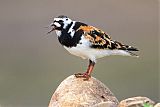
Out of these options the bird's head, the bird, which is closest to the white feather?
the bird

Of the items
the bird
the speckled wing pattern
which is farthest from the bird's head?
the speckled wing pattern

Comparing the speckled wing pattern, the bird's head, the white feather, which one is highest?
the bird's head

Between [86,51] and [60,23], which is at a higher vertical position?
[60,23]

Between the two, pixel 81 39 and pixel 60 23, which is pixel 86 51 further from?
pixel 60 23

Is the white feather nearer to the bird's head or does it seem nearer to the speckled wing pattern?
the speckled wing pattern

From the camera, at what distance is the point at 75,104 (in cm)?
652

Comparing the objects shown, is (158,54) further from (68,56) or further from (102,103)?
(102,103)

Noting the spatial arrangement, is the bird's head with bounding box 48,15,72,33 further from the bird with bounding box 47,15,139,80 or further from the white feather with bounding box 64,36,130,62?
the white feather with bounding box 64,36,130,62

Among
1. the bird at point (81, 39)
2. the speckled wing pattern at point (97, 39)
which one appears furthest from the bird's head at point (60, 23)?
the speckled wing pattern at point (97, 39)

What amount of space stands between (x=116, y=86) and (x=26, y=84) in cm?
99

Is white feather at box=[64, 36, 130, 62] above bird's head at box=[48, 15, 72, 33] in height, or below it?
below

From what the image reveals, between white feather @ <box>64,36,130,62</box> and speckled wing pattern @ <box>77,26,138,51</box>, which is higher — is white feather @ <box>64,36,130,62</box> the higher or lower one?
the lower one

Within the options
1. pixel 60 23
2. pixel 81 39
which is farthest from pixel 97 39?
pixel 60 23

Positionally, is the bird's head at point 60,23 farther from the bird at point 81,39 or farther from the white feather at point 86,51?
the white feather at point 86,51
